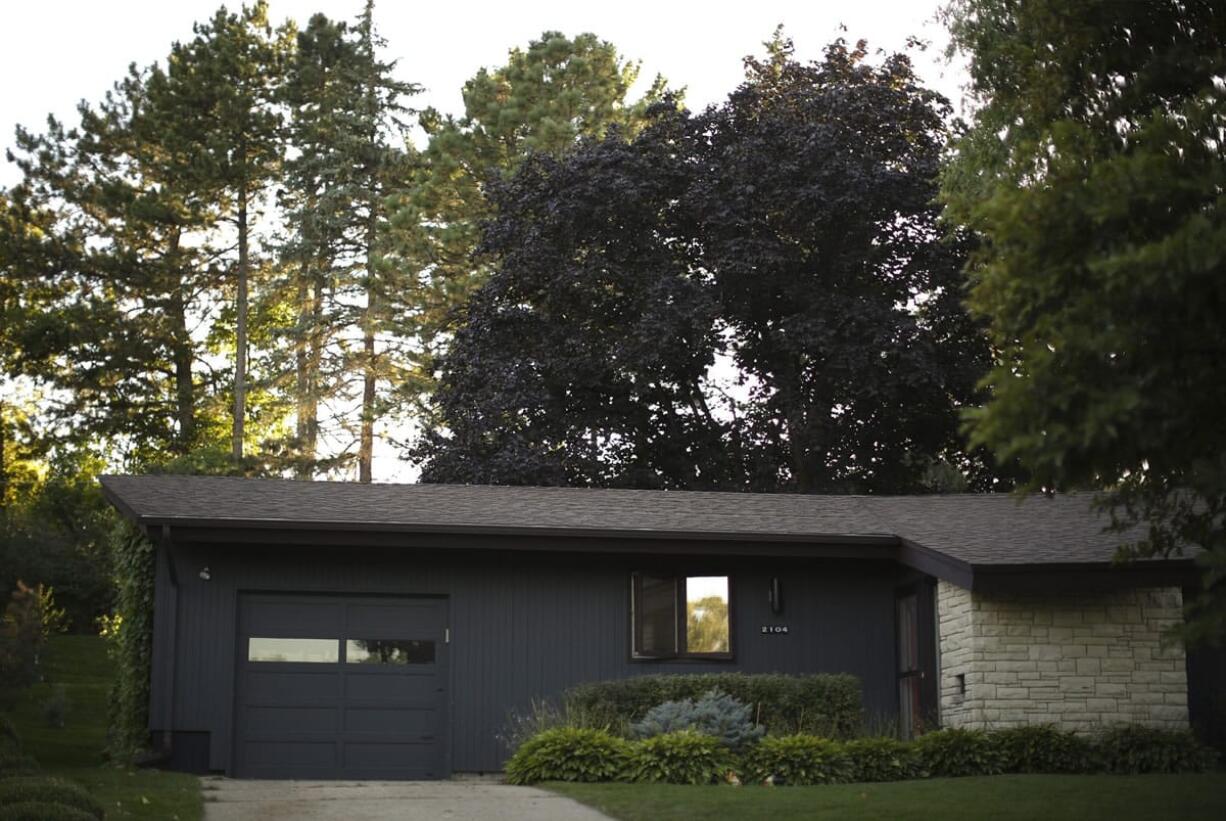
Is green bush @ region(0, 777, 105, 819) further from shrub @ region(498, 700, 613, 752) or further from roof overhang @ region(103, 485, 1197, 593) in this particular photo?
roof overhang @ region(103, 485, 1197, 593)

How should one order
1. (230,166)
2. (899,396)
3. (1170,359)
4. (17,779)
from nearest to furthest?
(1170,359), (17,779), (899,396), (230,166)

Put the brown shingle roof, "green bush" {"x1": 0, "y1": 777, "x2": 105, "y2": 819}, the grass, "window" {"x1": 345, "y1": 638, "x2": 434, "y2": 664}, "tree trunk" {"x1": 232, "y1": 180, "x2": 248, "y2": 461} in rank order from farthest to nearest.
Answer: "tree trunk" {"x1": 232, "y1": 180, "x2": 248, "y2": 461}
"window" {"x1": 345, "y1": 638, "x2": 434, "y2": 664}
the brown shingle roof
the grass
"green bush" {"x1": 0, "y1": 777, "x2": 105, "y2": 819}

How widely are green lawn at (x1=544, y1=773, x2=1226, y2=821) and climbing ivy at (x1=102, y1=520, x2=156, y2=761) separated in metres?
5.47

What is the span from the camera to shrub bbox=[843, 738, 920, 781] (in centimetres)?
1397

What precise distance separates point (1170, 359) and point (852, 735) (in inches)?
301

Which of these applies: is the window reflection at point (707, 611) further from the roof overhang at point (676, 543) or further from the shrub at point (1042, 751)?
the shrub at point (1042, 751)

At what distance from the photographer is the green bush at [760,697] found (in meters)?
15.5

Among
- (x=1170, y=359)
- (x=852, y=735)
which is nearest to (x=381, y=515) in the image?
(x=852, y=735)

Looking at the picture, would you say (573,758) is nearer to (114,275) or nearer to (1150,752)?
(1150,752)

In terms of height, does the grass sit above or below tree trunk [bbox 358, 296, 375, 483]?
below

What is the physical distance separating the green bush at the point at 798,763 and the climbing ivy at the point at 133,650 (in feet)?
22.0

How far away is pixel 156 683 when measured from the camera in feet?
53.4

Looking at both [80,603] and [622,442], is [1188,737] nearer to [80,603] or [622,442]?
[622,442]

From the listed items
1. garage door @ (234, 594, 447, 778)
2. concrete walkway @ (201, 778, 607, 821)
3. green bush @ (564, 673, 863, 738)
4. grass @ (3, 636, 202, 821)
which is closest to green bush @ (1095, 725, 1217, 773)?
green bush @ (564, 673, 863, 738)
